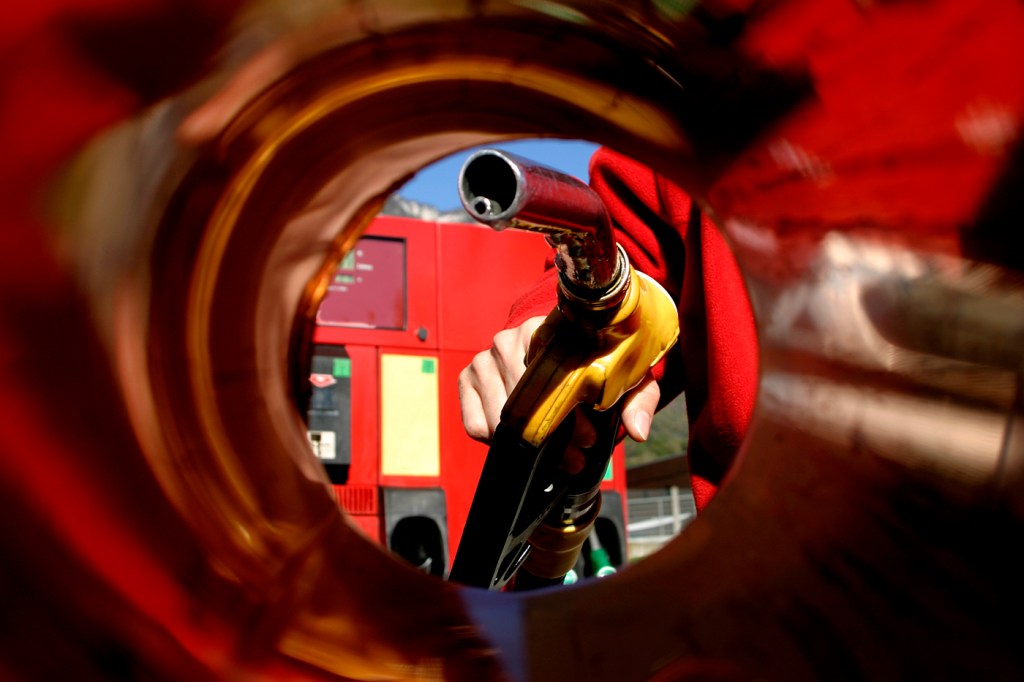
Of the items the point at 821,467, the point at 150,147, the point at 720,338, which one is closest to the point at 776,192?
the point at 821,467

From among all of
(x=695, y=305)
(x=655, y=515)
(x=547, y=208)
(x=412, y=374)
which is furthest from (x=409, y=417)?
(x=655, y=515)

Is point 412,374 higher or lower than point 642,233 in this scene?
lower

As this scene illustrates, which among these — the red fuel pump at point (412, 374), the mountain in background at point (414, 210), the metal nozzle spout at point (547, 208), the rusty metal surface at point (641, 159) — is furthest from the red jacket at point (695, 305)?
the mountain in background at point (414, 210)

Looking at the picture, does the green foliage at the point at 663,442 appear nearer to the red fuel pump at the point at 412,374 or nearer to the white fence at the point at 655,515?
the white fence at the point at 655,515

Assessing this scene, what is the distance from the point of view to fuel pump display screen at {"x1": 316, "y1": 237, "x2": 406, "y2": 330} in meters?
2.11

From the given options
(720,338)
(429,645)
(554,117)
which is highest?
(554,117)

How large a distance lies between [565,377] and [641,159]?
0.21 meters

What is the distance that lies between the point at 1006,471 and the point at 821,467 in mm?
59

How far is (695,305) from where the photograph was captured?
2.37 ft

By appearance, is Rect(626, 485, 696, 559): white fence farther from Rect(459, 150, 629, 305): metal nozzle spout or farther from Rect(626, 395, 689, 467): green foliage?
Rect(459, 150, 629, 305): metal nozzle spout

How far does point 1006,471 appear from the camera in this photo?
0.26 metres

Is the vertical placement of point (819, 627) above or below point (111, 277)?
below

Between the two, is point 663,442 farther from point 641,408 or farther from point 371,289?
point 641,408

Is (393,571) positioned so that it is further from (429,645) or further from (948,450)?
(948,450)
